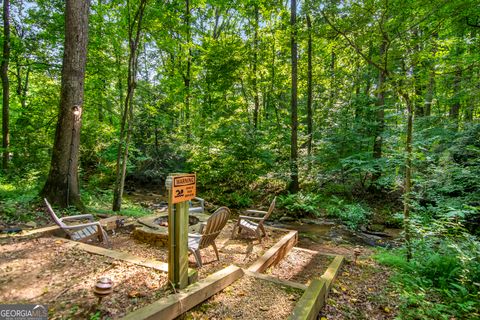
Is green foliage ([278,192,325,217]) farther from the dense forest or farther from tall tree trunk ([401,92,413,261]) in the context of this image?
tall tree trunk ([401,92,413,261])

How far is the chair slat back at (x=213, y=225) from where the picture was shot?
11.1 ft

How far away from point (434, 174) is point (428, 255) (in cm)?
278

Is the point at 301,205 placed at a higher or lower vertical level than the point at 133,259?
lower

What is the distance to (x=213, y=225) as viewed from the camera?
348cm

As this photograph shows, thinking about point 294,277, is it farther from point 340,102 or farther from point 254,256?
point 340,102

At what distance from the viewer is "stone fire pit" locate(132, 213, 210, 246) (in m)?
4.18

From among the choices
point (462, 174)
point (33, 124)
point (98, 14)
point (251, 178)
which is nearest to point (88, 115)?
point (33, 124)

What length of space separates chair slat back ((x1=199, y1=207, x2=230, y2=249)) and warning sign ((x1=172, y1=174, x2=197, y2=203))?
102 centimetres

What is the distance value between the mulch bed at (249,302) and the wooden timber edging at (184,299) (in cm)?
6

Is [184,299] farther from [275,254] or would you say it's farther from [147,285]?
[275,254]

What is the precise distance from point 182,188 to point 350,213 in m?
7.21

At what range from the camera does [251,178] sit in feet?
34.8

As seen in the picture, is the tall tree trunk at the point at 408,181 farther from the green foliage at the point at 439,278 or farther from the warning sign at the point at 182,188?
the warning sign at the point at 182,188

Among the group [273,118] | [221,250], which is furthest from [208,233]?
[273,118]
